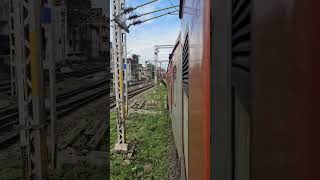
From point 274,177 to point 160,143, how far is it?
9843 millimetres

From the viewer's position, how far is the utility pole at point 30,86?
15.8ft

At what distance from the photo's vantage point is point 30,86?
4949 millimetres

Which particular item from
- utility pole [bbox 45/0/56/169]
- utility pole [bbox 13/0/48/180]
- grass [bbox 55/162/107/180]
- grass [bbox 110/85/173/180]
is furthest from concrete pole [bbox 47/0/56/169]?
grass [bbox 110/85/173/180]

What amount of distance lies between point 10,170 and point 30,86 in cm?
255

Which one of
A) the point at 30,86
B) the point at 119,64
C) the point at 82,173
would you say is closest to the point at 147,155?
the point at 119,64

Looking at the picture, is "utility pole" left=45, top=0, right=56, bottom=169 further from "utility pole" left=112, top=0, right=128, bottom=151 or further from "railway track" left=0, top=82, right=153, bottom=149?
"utility pole" left=112, top=0, right=128, bottom=151

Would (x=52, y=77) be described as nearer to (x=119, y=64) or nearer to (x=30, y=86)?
(x=30, y=86)

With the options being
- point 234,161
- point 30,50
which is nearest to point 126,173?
point 30,50

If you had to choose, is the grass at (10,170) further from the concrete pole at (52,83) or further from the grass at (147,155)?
the grass at (147,155)

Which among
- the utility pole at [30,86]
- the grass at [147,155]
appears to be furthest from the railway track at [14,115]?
the utility pole at [30,86]

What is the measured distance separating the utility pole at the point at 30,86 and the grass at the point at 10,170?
1.41 metres

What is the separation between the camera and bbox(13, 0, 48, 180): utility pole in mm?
4820

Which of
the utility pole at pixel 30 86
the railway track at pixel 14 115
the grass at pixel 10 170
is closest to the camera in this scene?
the utility pole at pixel 30 86

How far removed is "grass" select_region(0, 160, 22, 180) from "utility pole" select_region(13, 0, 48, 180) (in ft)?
Answer: 4.64
